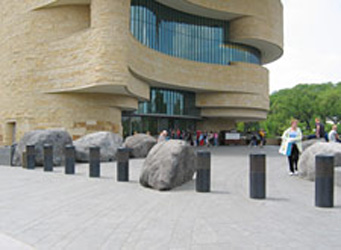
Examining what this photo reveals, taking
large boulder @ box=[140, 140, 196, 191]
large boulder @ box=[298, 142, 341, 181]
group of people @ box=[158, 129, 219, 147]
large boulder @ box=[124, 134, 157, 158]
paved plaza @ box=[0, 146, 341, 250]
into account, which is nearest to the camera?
paved plaza @ box=[0, 146, 341, 250]

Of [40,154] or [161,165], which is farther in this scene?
[40,154]

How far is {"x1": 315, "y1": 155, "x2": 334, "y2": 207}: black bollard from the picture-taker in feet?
21.3

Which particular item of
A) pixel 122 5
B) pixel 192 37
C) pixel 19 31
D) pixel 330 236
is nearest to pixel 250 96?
pixel 192 37

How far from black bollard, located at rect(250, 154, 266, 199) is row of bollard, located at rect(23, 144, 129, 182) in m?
3.95

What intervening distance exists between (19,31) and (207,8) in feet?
57.9

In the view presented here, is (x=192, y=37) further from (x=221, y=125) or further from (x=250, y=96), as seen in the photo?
(x=221, y=125)

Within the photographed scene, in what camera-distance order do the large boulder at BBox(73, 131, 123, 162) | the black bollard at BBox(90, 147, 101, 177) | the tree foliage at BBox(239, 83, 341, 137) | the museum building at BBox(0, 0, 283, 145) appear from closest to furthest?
the black bollard at BBox(90, 147, 101, 177) → the large boulder at BBox(73, 131, 123, 162) → the museum building at BBox(0, 0, 283, 145) → the tree foliage at BBox(239, 83, 341, 137)

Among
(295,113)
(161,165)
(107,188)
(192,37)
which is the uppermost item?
(192,37)

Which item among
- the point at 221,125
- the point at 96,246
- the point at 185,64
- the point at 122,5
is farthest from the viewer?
the point at 221,125

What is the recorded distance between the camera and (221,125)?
42.9 meters

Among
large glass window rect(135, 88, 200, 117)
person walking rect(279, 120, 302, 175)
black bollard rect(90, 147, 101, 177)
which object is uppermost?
large glass window rect(135, 88, 200, 117)

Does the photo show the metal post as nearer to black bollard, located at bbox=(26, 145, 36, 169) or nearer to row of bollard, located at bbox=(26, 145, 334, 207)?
black bollard, located at bbox=(26, 145, 36, 169)

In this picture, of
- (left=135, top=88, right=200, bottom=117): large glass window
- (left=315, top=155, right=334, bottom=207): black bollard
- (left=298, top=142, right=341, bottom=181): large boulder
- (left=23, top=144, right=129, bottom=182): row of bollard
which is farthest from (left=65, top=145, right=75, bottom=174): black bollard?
(left=135, top=88, right=200, bottom=117): large glass window

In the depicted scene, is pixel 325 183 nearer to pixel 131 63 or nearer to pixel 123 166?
pixel 123 166
